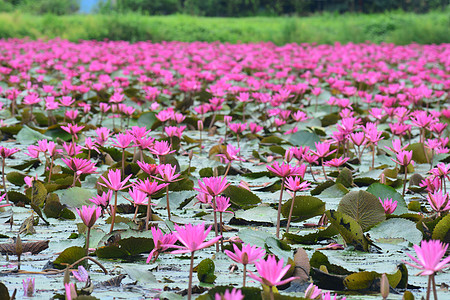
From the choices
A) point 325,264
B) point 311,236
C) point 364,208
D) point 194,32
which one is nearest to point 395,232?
point 364,208

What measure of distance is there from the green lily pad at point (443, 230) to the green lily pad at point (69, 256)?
1.03m

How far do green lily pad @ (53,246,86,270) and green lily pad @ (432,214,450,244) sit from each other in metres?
1.03

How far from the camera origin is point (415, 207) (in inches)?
82.6

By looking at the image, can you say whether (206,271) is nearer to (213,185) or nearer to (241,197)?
(213,185)

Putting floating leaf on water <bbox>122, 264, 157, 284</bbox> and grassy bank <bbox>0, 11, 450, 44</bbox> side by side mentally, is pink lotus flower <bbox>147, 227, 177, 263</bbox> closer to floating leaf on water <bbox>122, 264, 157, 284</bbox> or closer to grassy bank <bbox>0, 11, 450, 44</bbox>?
floating leaf on water <bbox>122, 264, 157, 284</bbox>

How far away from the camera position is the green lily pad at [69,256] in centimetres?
141

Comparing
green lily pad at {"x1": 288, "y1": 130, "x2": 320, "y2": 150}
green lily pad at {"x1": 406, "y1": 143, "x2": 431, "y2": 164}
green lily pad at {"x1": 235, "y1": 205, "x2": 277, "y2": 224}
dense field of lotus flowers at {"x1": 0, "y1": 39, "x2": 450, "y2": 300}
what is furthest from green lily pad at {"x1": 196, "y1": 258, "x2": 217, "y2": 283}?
green lily pad at {"x1": 288, "y1": 130, "x2": 320, "y2": 150}

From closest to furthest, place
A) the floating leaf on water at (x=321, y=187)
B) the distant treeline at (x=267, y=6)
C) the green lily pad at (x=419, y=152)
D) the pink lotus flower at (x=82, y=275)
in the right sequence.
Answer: the pink lotus flower at (x=82, y=275) → the floating leaf on water at (x=321, y=187) → the green lily pad at (x=419, y=152) → the distant treeline at (x=267, y=6)

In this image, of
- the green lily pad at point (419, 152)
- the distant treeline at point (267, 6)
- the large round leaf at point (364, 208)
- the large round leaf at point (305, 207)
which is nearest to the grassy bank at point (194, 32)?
the green lily pad at point (419, 152)

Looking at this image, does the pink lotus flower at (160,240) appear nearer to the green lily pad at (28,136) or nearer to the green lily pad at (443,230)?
the green lily pad at (443,230)

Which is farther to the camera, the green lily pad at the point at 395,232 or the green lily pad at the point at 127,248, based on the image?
the green lily pad at the point at 395,232

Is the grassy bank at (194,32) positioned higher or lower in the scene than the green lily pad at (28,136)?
higher

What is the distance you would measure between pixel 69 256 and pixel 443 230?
1081 mm

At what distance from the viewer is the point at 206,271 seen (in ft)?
4.38
